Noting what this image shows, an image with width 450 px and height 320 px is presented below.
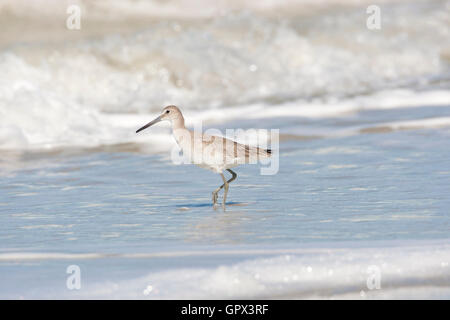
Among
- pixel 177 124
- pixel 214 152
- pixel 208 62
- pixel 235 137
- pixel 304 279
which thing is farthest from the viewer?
pixel 208 62

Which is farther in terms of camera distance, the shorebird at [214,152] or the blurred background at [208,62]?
the blurred background at [208,62]

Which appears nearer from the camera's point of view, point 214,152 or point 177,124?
point 214,152

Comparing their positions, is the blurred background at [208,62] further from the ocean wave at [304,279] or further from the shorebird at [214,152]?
the ocean wave at [304,279]

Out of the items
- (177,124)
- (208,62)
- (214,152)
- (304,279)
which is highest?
(208,62)

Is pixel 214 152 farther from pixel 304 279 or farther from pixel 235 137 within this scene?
pixel 235 137

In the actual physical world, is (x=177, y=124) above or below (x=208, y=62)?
below

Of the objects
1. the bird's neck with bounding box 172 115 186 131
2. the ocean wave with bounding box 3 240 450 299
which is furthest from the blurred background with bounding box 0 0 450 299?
the bird's neck with bounding box 172 115 186 131

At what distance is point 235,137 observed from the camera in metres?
10.4

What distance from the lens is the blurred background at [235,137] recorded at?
14.6 ft

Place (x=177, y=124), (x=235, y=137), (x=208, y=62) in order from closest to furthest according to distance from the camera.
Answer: (x=177, y=124), (x=235, y=137), (x=208, y=62)

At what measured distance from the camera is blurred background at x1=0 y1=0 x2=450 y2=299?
4.44 metres

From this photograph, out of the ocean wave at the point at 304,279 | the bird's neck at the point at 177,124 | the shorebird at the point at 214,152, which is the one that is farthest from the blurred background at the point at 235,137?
the bird's neck at the point at 177,124

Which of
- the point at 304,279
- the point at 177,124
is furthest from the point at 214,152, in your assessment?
the point at 304,279

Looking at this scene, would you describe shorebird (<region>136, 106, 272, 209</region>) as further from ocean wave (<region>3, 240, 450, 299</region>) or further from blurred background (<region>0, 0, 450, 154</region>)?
blurred background (<region>0, 0, 450, 154</region>)
